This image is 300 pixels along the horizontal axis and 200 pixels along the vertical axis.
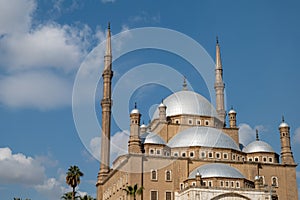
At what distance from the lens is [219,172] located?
150 feet

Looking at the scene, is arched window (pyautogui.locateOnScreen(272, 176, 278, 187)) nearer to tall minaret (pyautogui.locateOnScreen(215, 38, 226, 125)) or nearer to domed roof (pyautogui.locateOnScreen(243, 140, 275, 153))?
domed roof (pyautogui.locateOnScreen(243, 140, 275, 153))

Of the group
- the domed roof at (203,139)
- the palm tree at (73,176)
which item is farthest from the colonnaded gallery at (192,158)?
the palm tree at (73,176)

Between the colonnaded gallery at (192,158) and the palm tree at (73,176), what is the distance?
4915 millimetres

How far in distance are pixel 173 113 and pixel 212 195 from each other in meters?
15.3

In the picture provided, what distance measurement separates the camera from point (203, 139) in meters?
51.3

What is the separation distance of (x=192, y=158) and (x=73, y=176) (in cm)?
1237

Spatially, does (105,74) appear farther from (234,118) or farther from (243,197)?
(243,197)

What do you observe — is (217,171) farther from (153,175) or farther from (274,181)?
(274,181)

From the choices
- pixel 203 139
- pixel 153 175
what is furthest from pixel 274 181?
pixel 153 175

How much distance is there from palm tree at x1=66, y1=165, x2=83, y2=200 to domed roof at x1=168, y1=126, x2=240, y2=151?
11.5m

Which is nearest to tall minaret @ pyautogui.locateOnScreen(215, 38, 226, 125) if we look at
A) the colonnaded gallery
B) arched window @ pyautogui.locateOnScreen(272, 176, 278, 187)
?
the colonnaded gallery

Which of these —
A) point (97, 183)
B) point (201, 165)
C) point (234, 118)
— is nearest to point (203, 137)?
point (201, 165)

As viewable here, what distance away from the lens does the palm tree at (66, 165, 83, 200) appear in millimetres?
43844

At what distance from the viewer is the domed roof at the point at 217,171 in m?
45.7
